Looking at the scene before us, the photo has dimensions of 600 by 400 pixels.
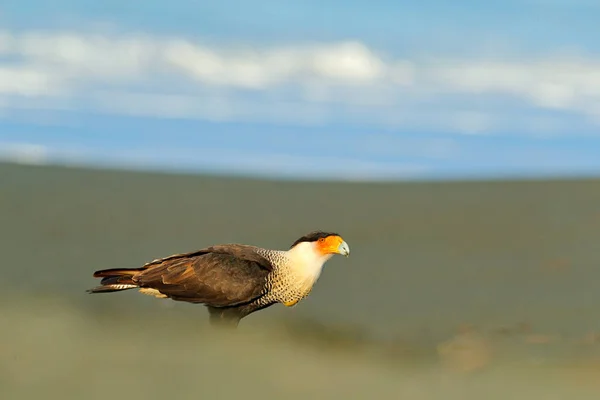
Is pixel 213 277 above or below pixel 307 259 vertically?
below

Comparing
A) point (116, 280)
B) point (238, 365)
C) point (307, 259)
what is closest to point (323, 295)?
point (307, 259)

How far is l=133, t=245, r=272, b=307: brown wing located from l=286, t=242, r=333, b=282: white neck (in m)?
0.26

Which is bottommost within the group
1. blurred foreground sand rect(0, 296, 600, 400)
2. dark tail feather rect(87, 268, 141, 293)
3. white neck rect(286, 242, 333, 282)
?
blurred foreground sand rect(0, 296, 600, 400)

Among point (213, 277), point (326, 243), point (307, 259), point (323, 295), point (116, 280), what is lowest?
point (116, 280)

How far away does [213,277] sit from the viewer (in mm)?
11062

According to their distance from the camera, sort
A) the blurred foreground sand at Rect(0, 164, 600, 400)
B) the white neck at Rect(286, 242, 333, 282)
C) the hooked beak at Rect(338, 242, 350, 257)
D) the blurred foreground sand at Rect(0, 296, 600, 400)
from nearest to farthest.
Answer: the blurred foreground sand at Rect(0, 296, 600, 400) → the blurred foreground sand at Rect(0, 164, 600, 400) → the hooked beak at Rect(338, 242, 350, 257) → the white neck at Rect(286, 242, 333, 282)

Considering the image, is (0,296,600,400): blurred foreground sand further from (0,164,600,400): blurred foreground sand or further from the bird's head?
the bird's head

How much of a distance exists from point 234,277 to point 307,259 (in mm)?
699

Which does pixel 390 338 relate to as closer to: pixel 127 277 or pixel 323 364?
pixel 323 364

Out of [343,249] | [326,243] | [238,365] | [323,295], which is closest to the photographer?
[238,365]

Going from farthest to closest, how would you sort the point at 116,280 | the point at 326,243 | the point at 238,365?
the point at 116,280, the point at 326,243, the point at 238,365

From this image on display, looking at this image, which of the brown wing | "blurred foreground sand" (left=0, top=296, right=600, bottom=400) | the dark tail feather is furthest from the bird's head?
the dark tail feather

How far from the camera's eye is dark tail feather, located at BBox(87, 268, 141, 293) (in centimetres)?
1117

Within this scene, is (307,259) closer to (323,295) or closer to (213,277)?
(213,277)
